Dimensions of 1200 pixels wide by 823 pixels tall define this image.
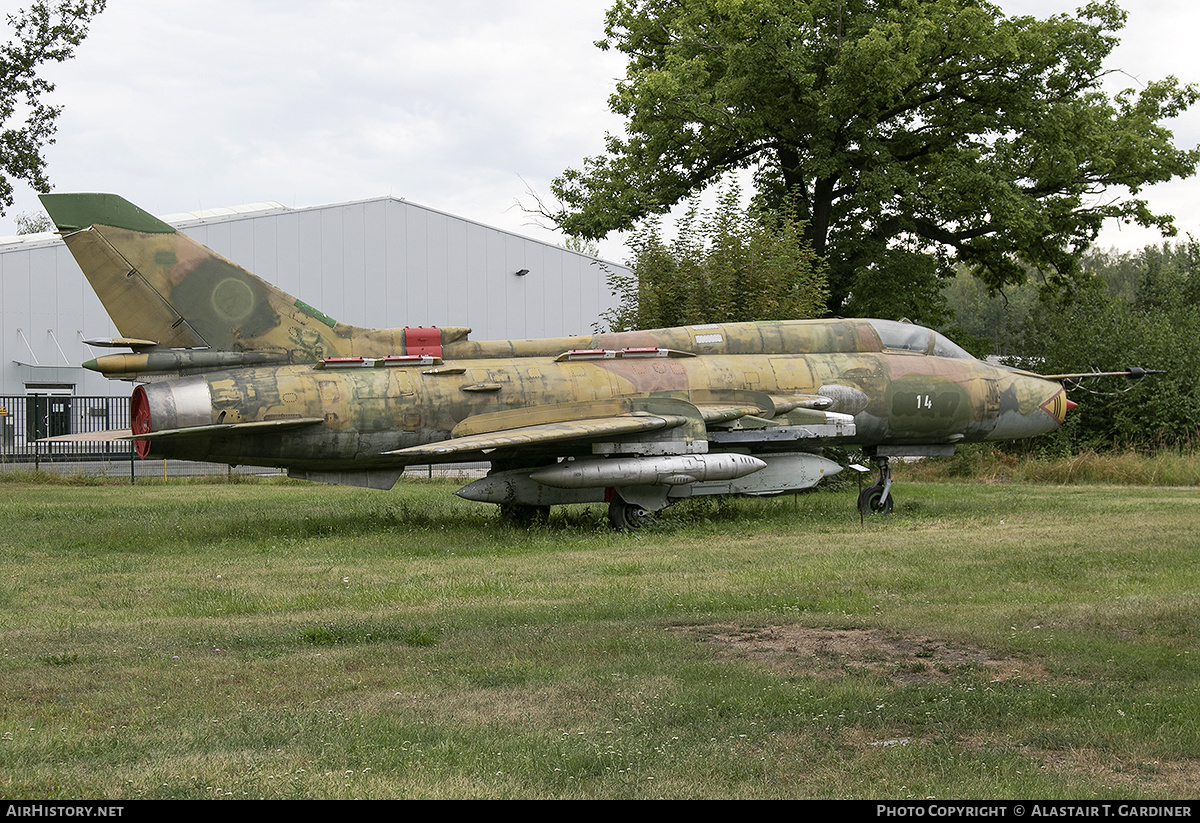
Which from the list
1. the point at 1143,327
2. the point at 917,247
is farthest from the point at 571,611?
the point at 917,247

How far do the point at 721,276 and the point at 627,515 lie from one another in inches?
302

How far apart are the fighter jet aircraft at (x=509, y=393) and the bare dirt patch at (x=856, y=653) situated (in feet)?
21.1

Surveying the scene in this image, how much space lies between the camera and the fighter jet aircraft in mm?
13602

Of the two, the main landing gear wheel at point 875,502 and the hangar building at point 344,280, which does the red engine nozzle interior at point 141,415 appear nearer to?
the main landing gear wheel at point 875,502

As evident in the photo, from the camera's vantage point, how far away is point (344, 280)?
109 ft

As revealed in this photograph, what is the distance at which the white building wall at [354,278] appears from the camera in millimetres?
30812

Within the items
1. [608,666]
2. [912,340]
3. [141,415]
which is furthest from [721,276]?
[608,666]

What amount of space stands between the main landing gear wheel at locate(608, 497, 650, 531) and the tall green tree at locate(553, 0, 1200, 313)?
622 inches

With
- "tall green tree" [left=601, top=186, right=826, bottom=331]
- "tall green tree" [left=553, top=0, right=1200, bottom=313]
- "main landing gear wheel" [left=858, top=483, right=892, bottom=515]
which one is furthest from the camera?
"tall green tree" [left=553, top=0, right=1200, bottom=313]

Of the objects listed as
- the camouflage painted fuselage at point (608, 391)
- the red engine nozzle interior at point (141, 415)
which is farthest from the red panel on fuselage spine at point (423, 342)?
the red engine nozzle interior at point (141, 415)

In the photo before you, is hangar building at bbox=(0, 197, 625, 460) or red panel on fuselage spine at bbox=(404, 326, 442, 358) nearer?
red panel on fuselage spine at bbox=(404, 326, 442, 358)

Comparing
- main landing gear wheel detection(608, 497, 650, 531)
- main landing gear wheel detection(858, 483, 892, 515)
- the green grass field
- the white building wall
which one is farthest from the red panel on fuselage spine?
the white building wall

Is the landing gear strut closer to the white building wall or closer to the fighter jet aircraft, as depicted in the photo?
the fighter jet aircraft
